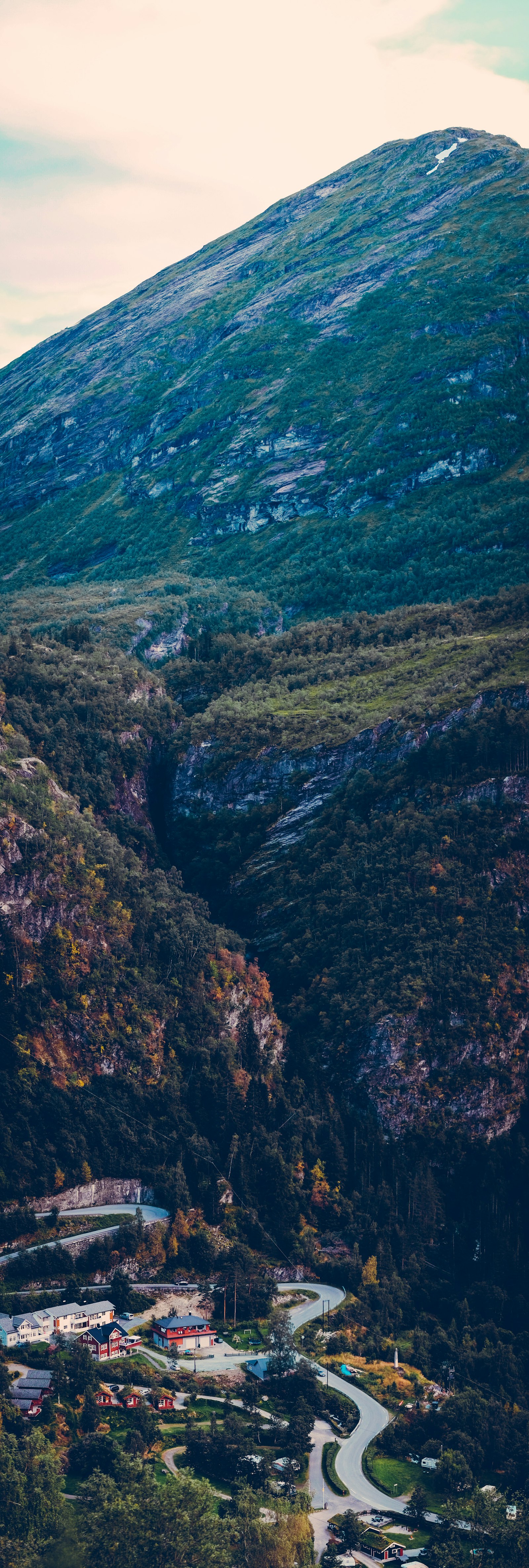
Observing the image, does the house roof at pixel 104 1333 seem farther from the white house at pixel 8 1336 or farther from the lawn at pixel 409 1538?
the lawn at pixel 409 1538

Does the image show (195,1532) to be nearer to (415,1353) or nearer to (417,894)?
(415,1353)

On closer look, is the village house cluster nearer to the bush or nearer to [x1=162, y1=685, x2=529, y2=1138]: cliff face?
the bush

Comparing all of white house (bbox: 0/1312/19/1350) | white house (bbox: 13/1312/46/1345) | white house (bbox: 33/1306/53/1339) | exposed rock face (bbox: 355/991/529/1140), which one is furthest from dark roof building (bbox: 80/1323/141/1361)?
exposed rock face (bbox: 355/991/529/1140)

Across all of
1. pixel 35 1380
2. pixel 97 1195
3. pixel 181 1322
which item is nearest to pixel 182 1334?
pixel 181 1322

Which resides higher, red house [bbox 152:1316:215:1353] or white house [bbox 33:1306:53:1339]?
white house [bbox 33:1306:53:1339]

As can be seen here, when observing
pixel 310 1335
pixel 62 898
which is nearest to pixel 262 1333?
pixel 310 1335

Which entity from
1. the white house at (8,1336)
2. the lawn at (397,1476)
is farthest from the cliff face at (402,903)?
the white house at (8,1336)

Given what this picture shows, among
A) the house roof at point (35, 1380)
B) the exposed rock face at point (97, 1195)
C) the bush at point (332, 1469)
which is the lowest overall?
the bush at point (332, 1469)

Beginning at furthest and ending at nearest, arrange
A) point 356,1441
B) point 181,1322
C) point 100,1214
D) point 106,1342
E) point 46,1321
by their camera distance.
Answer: point 100,1214
point 181,1322
point 46,1321
point 106,1342
point 356,1441

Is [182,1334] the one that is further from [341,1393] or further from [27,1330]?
[341,1393]

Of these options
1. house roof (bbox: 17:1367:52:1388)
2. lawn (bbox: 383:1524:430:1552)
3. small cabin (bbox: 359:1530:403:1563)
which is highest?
house roof (bbox: 17:1367:52:1388)
